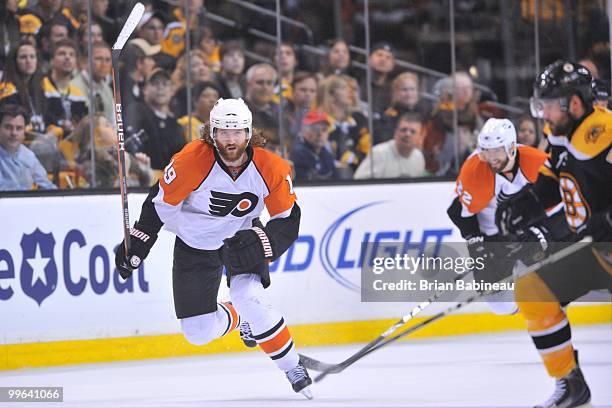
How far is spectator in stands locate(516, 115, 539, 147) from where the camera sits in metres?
7.73

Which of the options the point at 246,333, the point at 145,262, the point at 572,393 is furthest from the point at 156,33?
the point at 572,393

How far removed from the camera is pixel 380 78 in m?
7.67

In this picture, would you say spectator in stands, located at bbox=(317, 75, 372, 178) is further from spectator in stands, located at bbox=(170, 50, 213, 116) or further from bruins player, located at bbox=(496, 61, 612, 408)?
bruins player, located at bbox=(496, 61, 612, 408)

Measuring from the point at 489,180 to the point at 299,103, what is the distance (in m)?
1.57

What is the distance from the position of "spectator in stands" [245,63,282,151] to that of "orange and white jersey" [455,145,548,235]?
1358 millimetres

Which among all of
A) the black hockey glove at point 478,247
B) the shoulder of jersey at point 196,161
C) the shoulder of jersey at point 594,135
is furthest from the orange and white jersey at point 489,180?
the shoulder of jersey at point 594,135

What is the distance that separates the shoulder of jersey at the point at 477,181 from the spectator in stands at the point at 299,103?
1.36 metres

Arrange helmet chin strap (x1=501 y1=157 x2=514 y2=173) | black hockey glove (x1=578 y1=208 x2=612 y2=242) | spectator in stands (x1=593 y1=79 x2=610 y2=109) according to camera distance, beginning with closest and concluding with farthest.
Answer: black hockey glove (x1=578 y1=208 x2=612 y2=242), spectator in stands (x1=593 y1=79 x2=610 y2=109), helmet chin strap (x1=501 y1=157 x2=514 y2=173)

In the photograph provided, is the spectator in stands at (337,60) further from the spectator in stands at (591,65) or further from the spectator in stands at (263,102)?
the spectator in stands at (591,65)

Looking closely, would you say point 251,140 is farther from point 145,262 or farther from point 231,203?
point 145,262

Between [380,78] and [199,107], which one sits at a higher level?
[380,78]

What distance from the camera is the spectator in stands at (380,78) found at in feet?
25.0

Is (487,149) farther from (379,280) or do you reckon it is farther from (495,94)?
(495,94)

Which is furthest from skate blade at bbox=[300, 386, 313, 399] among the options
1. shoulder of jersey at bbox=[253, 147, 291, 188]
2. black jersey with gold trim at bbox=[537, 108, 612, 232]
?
black jersey with gold trim at bbox=[537, 108, 612, 232]
